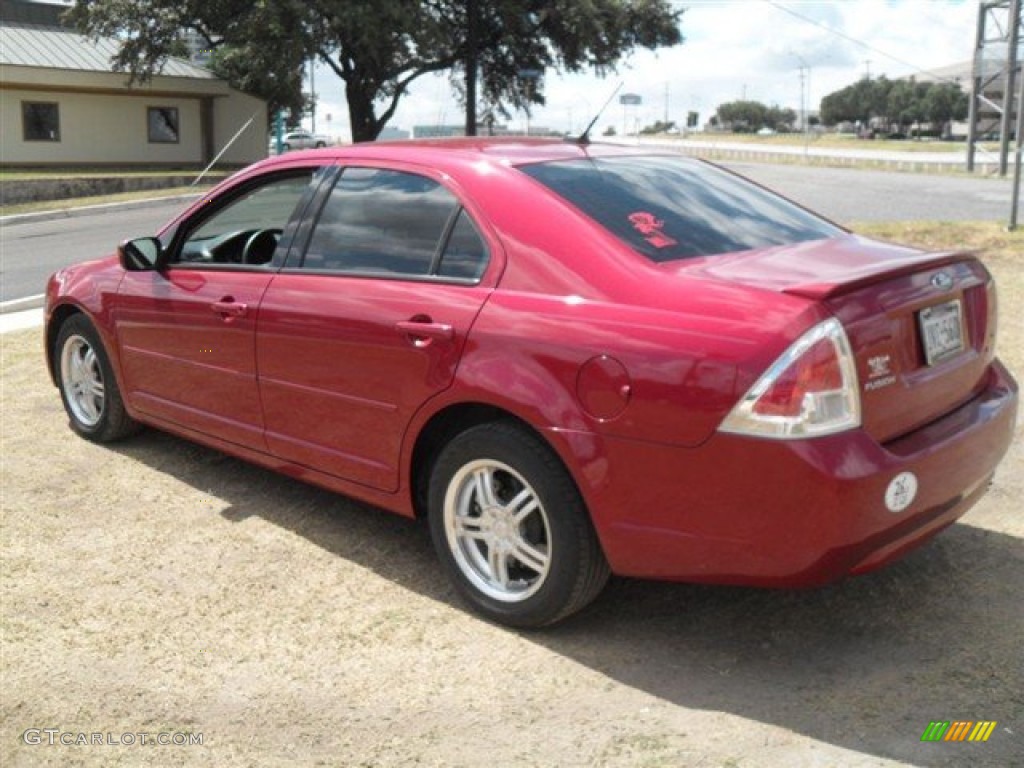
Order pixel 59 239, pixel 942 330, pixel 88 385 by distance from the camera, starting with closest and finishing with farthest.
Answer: pixel 942 330 → pixel 88 385 → pixel 59 239

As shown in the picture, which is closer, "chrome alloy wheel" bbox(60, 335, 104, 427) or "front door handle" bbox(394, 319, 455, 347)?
"front door handle" bbox(394, 319, 455, 347)

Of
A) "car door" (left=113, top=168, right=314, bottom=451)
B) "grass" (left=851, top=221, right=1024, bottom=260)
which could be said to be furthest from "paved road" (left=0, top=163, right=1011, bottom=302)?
"car door" (left=113, top=168, right=314, bottom=451)

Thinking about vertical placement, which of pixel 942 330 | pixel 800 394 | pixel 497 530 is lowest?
pixel 497 530

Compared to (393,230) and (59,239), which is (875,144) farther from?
(393,230)

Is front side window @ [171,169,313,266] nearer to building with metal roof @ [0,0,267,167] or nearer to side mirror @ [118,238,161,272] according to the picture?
side mirror @ [118,238,161,272]

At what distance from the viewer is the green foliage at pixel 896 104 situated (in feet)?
385

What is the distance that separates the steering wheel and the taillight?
2489 millimetres

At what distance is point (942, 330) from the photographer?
3.34 m

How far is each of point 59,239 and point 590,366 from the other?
1609 centimetres

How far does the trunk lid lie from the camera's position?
2.98 m

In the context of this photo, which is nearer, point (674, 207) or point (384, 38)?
point (674, 207)

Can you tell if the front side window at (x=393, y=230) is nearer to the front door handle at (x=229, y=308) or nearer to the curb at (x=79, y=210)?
the front door handle at (x=229, y=308)

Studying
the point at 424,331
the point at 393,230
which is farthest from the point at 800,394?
the point at 393,230

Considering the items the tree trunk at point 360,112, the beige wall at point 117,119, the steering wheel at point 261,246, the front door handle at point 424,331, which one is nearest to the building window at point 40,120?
the beige wall at point 117,119
